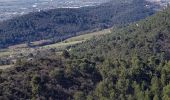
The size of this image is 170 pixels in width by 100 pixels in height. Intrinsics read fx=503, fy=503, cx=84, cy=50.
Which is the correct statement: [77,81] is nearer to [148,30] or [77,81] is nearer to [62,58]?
[62,58]

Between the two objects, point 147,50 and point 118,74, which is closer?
point 118,74

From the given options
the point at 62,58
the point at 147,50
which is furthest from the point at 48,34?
the point at 62,58

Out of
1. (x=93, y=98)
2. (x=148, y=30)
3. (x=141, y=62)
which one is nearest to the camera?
(x=93, y=98)

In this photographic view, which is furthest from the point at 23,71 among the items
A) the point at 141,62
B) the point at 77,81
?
the point at 141,62

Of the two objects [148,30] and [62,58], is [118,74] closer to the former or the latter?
[62,58]

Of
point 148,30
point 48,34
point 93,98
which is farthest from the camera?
point 48,34

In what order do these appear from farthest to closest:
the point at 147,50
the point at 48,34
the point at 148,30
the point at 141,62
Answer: the point at 48,34
the point at 148,30
the point at 147,50
the point at 141,62

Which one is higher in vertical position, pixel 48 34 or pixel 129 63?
pixel 129 63

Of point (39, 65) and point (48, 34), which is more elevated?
point (39, 65)

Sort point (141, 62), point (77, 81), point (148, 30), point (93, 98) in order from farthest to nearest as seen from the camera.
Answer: point (148, 30) → point (141, 62) → point (77, 81) → point (93, 98)
